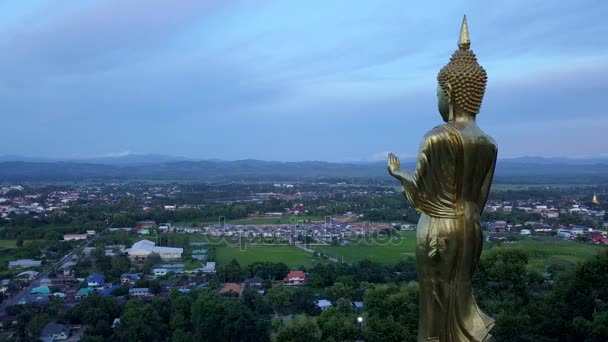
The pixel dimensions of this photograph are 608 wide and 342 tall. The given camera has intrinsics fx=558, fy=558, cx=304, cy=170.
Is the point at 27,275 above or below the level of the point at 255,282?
below

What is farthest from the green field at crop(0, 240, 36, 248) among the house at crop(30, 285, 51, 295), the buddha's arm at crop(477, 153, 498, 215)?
the buddha's arm at crop(477, 153, 498, 215)

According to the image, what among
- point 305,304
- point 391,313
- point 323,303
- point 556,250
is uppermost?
point 391,313

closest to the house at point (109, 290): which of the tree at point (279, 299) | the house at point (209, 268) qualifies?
the house at point (209, 268)

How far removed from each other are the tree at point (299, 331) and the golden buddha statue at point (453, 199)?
6.50 meters

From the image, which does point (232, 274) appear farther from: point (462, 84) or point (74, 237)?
point (462, 84)

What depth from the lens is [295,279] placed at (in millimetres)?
21969

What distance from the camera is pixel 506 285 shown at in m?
10.8

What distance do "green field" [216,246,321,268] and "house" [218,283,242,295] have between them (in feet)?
17.7

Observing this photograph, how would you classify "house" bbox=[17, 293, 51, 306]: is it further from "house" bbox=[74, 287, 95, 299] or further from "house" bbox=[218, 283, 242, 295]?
"house" bbox=[218, 283, 242, 295]

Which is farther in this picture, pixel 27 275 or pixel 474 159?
pixel 27 275

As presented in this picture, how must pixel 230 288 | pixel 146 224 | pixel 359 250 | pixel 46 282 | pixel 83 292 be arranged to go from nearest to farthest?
pixel 230 288 < pixel 83 292 < pixel 46 282 < pixel 359 250 < pixel 146 224

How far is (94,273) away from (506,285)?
19660 mm

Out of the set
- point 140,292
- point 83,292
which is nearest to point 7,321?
point 83,292

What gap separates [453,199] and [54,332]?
14.9m
